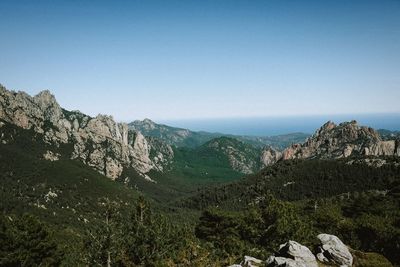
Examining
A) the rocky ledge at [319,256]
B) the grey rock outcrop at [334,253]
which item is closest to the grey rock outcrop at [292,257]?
the rocky ledge at [319,256]

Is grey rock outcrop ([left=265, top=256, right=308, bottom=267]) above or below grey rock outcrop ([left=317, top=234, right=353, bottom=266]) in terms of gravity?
above

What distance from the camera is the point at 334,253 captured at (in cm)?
4841

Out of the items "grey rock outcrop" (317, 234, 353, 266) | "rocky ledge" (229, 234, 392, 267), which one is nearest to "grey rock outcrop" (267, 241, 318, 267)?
"rocky ledge" (229, 234, 392, 267)

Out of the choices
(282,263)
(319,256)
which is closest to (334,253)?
(319,256)

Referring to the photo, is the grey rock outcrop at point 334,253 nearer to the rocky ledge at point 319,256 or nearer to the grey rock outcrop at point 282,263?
the rocky ledge at point 319,256

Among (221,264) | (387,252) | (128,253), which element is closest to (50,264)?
(128,253)

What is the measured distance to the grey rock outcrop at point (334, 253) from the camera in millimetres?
47812

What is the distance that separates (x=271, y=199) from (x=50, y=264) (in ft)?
144

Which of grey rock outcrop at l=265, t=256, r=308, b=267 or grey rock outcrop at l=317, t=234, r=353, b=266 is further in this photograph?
grey rock outcrop at l=317, t=234, r=353, b=266

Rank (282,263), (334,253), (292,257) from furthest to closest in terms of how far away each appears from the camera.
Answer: (334,253) < (292,257) < (282,263)

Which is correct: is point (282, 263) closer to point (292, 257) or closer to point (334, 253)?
point (292, 257)

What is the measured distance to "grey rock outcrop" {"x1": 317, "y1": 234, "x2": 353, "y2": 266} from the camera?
4781cm

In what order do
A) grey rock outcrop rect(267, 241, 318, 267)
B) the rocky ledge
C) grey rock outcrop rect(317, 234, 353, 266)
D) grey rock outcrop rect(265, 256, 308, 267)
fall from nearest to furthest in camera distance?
grey rock outcrop rect(265, 256, 308, 267)
grey rock outcrop rect(267, 241, 318, 267)
the rocky ledge
grey rock outcrop rect(317, 234, 353, 266)

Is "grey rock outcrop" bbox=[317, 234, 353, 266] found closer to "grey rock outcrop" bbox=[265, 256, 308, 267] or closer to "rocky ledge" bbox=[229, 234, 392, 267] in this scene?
"rocky ledge" bbox=[229, 234, 392, 267]
